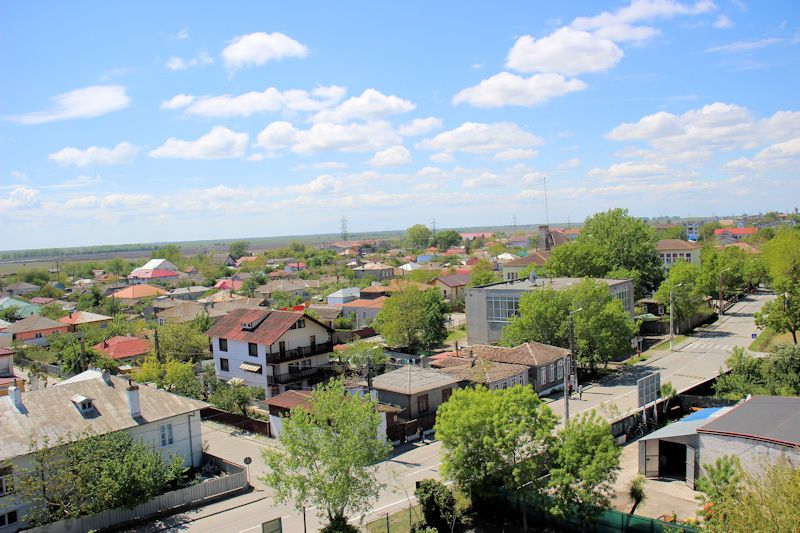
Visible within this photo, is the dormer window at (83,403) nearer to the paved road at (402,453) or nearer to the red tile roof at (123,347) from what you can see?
the paved road at (402,453)

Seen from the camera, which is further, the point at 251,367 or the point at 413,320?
the point at 413,320

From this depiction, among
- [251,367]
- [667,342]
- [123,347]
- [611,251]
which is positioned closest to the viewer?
[251,367]

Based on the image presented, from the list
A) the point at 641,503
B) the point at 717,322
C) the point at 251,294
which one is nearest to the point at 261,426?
the point at 641,503

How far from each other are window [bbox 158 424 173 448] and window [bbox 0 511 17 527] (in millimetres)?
6447

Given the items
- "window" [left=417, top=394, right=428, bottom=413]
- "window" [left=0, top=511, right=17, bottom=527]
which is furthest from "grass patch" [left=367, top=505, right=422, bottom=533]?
"window" [left=0, top=511, right=17, bottom=527]

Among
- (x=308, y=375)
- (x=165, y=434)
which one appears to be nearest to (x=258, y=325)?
(x=308, y=375)

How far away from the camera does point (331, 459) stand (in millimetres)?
21406

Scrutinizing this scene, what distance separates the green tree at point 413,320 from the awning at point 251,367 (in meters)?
16.2

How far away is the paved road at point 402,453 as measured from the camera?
Result: 961 inches

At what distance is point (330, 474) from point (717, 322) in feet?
193

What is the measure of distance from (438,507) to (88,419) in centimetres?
1590

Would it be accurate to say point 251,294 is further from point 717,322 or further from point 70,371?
point 717,322

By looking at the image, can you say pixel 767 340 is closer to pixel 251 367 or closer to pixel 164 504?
pixel 251 367

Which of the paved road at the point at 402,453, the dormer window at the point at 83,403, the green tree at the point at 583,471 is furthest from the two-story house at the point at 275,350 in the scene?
the green tree at the point at 583,471
